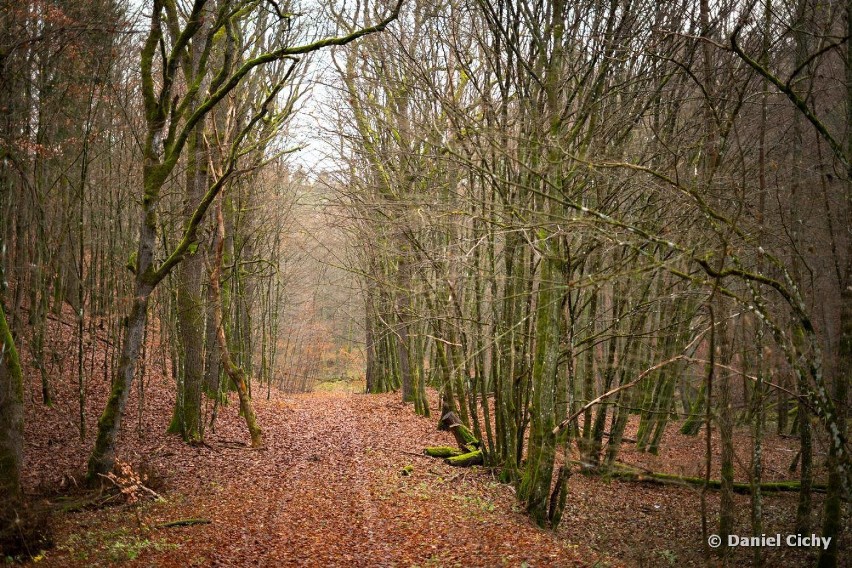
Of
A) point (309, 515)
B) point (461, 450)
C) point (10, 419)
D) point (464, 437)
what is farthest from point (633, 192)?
point (10, 419)

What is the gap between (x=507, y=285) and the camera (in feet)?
33.2

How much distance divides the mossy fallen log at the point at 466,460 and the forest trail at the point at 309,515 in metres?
0.29

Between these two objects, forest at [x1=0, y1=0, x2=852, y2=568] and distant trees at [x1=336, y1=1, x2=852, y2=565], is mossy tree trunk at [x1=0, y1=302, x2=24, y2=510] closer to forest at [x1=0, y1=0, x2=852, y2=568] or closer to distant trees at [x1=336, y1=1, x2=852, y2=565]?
forest at [x1=0, y1=0, x2=852, y2=568]

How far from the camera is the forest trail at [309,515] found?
6230 millimetres

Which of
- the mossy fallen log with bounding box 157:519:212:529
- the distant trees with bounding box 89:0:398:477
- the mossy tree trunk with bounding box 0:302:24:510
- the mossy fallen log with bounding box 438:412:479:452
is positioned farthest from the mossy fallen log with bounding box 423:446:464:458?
the mossy tree trunk with bounding box 0:302:24:510

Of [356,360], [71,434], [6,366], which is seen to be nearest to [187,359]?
[71,434]

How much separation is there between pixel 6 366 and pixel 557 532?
23.9 ft

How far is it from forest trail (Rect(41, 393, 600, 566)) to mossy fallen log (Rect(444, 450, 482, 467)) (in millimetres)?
288

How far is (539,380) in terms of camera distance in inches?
335

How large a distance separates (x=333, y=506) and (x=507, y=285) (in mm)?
4526

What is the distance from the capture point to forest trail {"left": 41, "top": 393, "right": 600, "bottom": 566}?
20.4 feet

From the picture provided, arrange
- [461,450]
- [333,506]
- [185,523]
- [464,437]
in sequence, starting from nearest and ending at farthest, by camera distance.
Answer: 1. [185,523]
2. [333,506]
3. [461,450]
4. [464,437]

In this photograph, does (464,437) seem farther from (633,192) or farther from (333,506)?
(633,192)

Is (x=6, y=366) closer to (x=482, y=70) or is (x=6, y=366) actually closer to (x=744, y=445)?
(x=482, y=70)
